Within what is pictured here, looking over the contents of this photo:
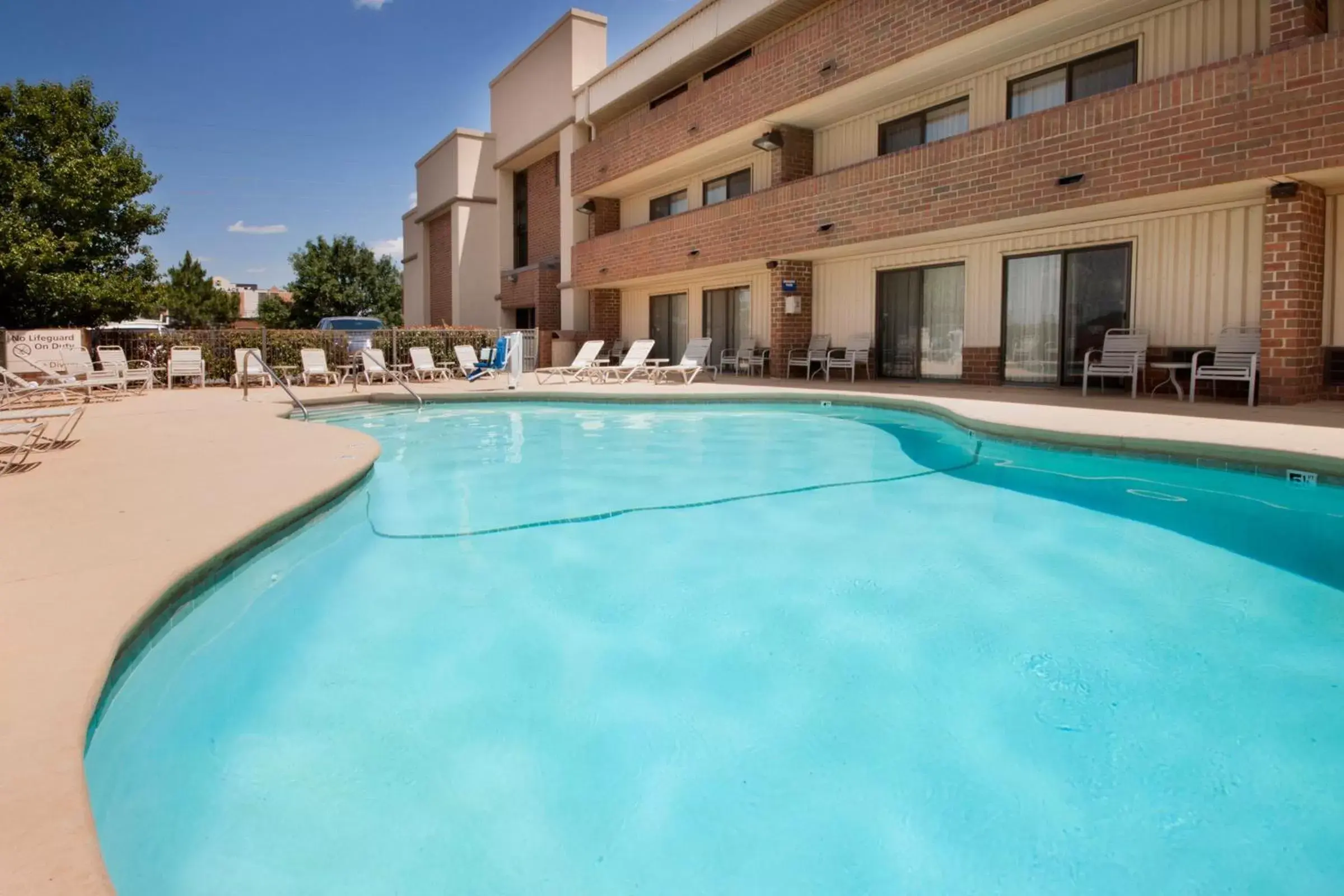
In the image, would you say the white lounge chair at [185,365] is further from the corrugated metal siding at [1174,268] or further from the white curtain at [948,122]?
the corrugated metal siding at [1174,268]

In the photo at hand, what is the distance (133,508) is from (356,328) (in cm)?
1804

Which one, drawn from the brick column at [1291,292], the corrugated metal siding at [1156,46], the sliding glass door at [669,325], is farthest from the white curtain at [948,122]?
the sliding glass door at [669,325]

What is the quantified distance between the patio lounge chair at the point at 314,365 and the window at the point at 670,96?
9502 millimetres

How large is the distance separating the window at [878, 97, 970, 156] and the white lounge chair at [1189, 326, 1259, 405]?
5033 millimetres

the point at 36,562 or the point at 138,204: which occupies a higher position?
the point at 138,204

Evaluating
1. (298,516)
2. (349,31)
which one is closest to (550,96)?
(349,31)

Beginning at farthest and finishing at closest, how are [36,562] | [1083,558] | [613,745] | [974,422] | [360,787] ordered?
[974,422] < [1083,558] < [36,562] < [613,745] < [360,787]

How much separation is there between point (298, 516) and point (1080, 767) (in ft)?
13.2

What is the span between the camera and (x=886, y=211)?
1307cm

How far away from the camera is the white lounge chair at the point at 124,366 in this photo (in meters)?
14.6

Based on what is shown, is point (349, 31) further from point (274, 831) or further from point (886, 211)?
point (274, 831)

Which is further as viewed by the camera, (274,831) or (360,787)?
(360,787)

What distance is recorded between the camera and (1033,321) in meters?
12.8

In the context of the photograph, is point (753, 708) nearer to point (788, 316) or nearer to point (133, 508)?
point (133, 508)
